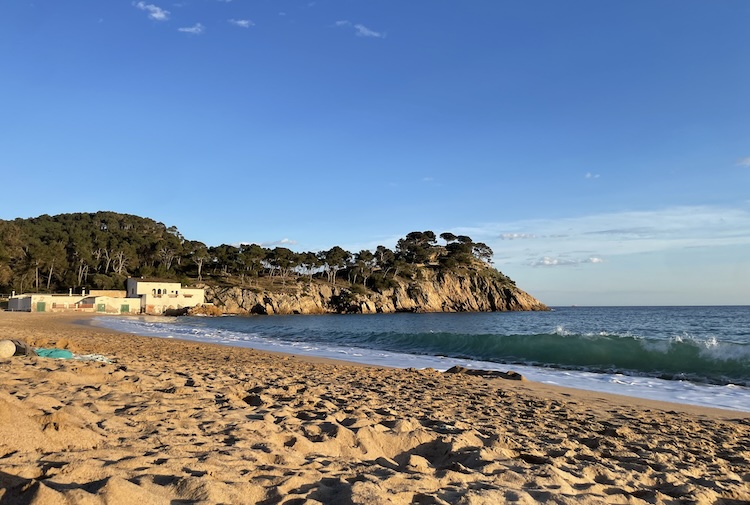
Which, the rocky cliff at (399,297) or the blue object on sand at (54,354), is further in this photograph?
the rocky cliff at (399,297)

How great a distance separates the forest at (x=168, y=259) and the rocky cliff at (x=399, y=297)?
13.4ft

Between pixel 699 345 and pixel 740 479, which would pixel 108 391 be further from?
pixel 699 345

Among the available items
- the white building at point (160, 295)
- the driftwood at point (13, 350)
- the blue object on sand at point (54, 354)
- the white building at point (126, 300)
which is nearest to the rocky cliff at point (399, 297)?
the white building at point (160, 295)

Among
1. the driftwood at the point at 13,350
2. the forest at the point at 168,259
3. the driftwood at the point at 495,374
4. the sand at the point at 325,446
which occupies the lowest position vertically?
the driftwood at the point at 495,374

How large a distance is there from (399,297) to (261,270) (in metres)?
28.9

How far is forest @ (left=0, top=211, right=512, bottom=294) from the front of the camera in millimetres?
74562

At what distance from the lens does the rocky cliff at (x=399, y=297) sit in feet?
257

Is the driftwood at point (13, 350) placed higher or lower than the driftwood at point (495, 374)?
higher

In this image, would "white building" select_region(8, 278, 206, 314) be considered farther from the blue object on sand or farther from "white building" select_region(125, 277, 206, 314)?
the blue object on sand

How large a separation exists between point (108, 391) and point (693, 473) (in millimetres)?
6416

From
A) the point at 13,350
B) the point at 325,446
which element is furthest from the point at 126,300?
the point at 325,446

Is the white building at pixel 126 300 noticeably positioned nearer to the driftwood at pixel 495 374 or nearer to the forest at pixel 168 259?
the forest at pixel 168 259

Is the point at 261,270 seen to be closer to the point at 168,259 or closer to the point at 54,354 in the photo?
the point at 168,259

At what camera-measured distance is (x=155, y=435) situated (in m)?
4.21
